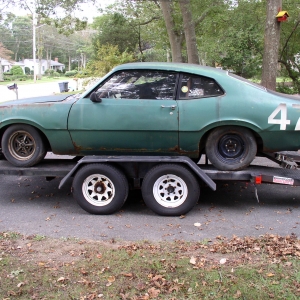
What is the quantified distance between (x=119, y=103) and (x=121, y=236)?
1778mm

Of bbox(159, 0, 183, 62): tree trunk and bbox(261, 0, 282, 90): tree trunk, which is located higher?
bbox(159, 0, 183, 62): tree trunk

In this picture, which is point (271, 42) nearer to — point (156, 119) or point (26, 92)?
point (156, 119)

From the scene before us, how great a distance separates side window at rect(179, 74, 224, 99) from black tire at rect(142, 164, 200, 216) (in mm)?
Answer: 976

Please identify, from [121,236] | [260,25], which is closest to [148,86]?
[121,236]

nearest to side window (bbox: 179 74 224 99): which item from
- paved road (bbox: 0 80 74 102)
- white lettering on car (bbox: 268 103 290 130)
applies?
white lettering on car (bbox: 268 103 290 130)

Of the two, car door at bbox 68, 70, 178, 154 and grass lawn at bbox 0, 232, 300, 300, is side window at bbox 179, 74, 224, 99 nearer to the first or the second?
car door at bbox 68, 70, 178, 154

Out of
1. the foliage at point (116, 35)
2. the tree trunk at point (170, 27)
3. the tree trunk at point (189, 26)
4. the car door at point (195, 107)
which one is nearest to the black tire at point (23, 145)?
the car door at point (195, 107)

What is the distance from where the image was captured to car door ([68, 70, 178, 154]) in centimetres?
550

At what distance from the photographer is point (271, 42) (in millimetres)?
10938

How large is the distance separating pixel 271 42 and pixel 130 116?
686 centimetres

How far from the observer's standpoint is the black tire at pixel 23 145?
19.2ft

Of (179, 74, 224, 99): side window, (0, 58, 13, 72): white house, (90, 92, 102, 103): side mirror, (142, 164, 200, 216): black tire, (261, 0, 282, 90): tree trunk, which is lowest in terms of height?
(142, 164, 200, 216): black tire

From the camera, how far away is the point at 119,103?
18.3 feet

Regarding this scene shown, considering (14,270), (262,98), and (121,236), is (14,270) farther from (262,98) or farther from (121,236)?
(262,98)
